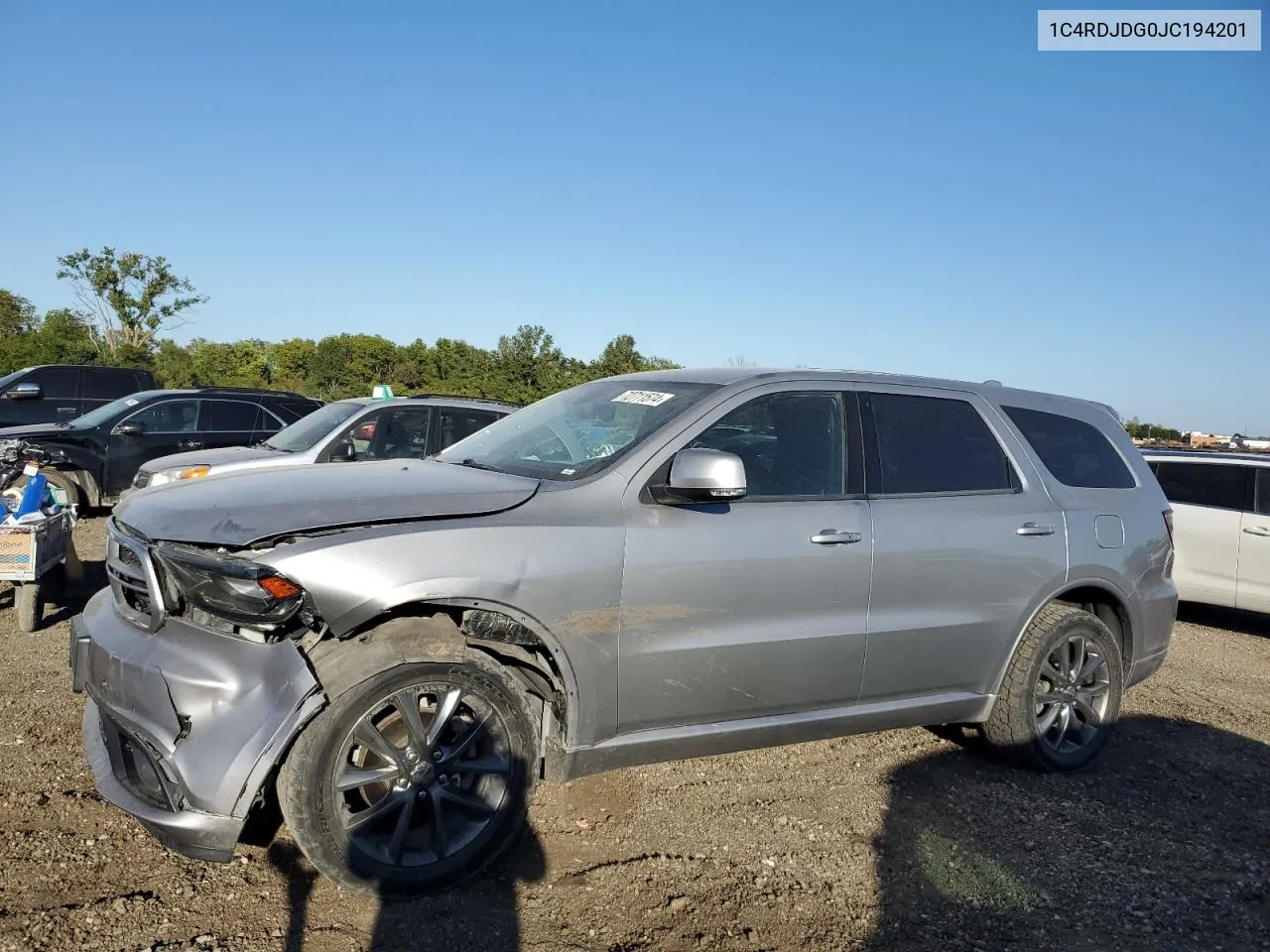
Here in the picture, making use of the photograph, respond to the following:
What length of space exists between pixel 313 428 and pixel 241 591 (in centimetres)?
666

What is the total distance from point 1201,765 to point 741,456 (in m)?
3.08

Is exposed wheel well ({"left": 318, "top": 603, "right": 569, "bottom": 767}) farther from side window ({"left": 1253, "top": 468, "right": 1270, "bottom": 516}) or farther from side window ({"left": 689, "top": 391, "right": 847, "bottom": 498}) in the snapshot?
side window ({"left": 1253, "top": 468, "right": 1270, "bottom": 516})

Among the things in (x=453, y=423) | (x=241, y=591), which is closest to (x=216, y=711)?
(x=241, y=591)

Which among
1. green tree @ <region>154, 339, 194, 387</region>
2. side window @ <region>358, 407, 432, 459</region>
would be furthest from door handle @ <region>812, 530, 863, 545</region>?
green tree @ <region>154, 339, 194, 387</region>

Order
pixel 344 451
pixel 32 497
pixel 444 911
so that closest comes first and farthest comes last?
1. pixel 444 911
2. pixel 32 497
3. pixel 344 451

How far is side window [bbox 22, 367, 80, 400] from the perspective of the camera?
48.0ft

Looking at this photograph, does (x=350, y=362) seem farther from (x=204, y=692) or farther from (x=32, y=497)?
(x=204, y=692)

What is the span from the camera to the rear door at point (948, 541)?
3.91 m

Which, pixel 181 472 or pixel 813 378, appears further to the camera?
pixel 181 472

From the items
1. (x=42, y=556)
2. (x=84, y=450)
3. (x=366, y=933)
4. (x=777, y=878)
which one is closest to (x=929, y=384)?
(x=777, y=878)

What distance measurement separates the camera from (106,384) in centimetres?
1524

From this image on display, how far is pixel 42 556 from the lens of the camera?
5918 mm

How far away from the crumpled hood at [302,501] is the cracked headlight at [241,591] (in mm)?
78

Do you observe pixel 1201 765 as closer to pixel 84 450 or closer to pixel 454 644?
pixel 454 644
